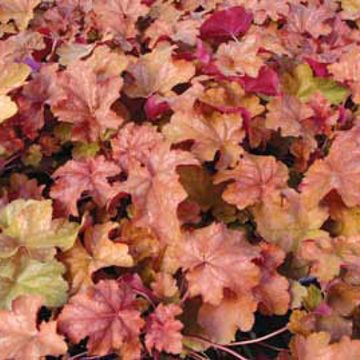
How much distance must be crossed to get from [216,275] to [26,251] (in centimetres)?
42

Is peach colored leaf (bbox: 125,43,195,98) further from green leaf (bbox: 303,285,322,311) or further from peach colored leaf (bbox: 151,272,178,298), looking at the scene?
green leaf (bbox: 303,285,322,311)

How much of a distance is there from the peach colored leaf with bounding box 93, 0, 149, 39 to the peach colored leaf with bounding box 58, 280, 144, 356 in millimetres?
1052

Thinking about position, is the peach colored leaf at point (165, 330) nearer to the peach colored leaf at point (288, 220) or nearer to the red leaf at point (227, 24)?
the peach colored leaf at point (288, 220)

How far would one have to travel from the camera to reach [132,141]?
5.54 ft

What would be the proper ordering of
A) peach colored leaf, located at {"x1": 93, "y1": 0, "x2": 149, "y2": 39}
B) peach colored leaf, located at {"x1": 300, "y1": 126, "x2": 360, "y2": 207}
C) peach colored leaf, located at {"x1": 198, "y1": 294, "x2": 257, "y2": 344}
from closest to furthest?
1. peach colored leaf, located at {"x1": 198, "y1": 294, "x2": 257, "y2": 344}
2. peach colored leaf, located at {"x1": 300, "y1": 126, "x2": 360, "y2": 207}
3. peach colored leaf, located at {"x1": 93, "y1": 0, "x2": 149, "y2": 39}

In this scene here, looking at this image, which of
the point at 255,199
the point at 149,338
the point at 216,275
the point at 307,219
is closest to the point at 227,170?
the point at 255,199

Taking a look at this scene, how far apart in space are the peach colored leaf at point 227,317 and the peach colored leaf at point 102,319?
155mm

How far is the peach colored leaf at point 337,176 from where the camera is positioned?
1582 millimetres

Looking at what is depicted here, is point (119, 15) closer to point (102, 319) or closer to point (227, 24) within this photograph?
point (227, 24)

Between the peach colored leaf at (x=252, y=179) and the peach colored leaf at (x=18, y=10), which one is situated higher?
the peach colored leaf at (x=18, y=10)

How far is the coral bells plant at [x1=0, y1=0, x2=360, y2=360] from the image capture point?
1390 mm

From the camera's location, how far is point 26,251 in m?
1.49

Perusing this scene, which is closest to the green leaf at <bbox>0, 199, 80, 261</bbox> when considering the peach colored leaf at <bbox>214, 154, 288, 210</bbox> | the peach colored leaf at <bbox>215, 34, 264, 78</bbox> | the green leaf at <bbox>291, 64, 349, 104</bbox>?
the peach colored leaf at <bbox>214, 154, 288, 210</bbox>

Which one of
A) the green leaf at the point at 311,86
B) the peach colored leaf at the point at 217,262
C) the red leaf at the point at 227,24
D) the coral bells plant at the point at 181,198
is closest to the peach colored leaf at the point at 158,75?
the coral bells plant at the point at 181,198
